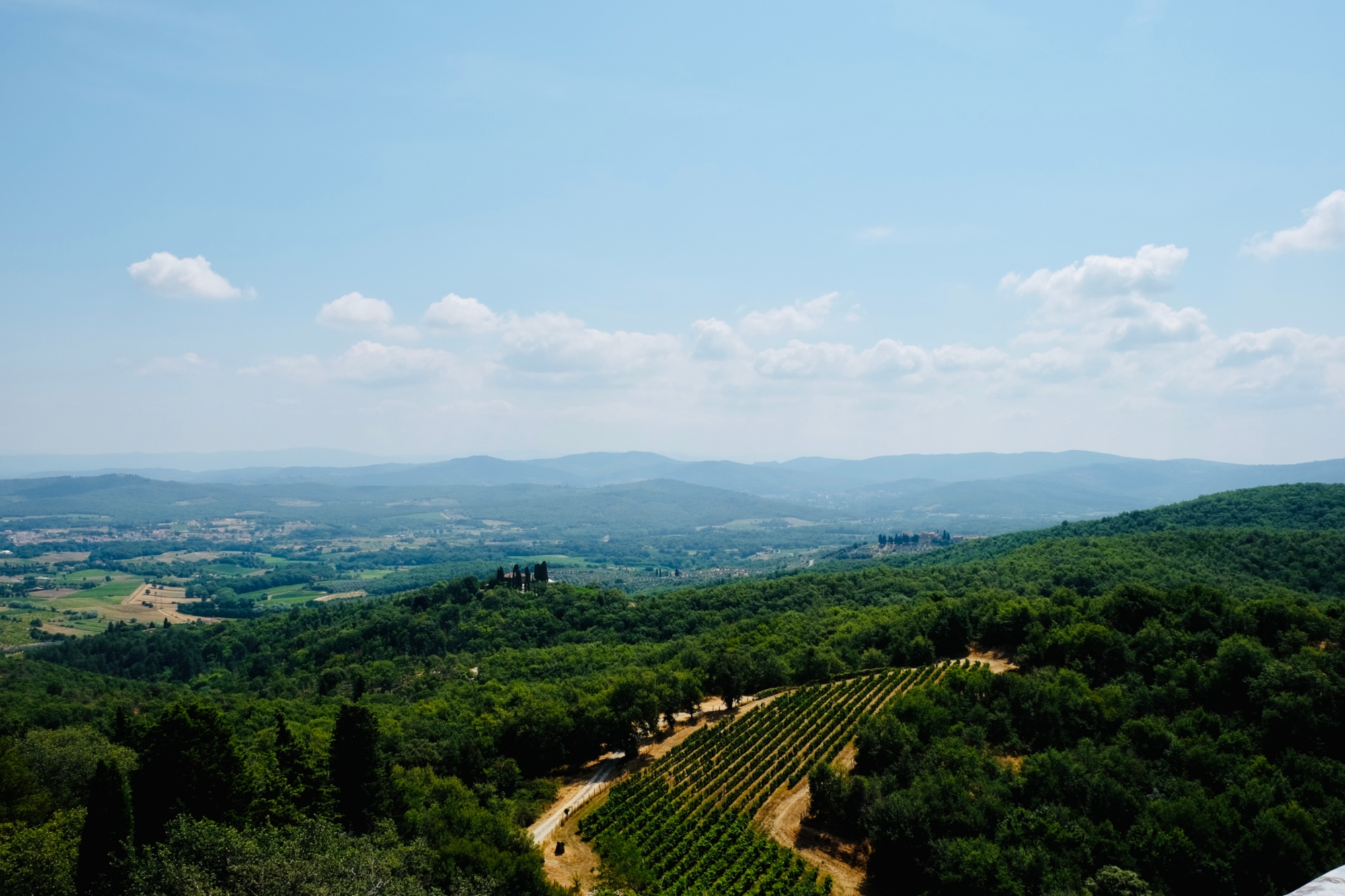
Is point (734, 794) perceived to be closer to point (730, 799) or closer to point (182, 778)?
point (730, 799)

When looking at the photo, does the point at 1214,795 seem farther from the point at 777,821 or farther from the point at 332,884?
the point at 332,884

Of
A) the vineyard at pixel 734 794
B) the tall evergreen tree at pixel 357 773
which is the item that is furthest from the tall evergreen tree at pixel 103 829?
the vineyard at pixel 734 794

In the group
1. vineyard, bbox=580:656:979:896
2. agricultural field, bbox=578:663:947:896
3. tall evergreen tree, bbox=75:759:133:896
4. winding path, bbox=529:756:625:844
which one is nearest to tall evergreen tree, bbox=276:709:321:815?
tall evergreen tree, bbox=75:759:133:896

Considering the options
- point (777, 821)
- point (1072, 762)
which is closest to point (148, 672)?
point (777, 821)

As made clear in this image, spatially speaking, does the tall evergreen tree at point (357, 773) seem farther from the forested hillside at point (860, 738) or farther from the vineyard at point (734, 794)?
the vineyard at point (734, 794)

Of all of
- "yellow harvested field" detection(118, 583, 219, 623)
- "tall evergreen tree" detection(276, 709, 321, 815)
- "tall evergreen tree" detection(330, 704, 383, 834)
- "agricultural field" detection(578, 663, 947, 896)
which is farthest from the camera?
"yellow harvested field" detection(118, 583, 219, 623)

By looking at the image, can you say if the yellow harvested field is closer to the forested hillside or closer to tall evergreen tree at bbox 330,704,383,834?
the forested hillside

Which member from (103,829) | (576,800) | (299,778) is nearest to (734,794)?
(576,800)
